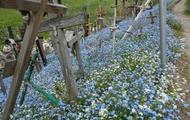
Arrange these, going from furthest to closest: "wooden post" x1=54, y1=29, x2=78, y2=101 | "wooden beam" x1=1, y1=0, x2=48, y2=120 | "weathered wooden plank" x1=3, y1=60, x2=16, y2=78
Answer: "wooden post" x1=54, y1=29, x2=78, y2=101 → "weathered wooden plank" x1=3, y1=60, x2=16, y2=78 → "wooden beam" x1=1, y1=0, x2=48, y2=120

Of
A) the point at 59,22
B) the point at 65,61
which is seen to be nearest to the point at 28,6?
the point at 59,22

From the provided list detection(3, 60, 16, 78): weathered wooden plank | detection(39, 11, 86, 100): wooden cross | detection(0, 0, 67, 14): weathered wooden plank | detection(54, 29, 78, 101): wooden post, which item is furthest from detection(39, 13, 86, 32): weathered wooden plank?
detection(3, 60, 16, 78): weathered wooden plank

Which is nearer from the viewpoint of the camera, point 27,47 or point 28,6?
point 28,6

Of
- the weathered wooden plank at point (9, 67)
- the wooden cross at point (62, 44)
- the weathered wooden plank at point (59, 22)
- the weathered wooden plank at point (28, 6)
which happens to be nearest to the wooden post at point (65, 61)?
the wooden cross at point (62, 44)

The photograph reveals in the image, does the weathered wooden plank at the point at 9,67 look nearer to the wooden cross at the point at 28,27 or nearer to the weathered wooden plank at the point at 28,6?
the wooden cross at the point at 28,27

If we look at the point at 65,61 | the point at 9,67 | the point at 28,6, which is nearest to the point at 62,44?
the point at 65,61

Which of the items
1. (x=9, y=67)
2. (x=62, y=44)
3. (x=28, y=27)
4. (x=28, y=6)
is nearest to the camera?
(x=28, y=6)

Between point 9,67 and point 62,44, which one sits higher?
point 62,44

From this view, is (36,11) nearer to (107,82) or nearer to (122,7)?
(107,82)

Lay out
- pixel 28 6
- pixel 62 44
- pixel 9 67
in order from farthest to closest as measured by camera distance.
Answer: pixel 62 44, pixel 9 67, pixel 28 6

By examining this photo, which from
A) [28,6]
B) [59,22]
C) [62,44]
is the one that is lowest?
[62,44]

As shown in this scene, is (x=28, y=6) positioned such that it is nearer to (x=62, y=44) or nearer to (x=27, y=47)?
(x=27, y=47)

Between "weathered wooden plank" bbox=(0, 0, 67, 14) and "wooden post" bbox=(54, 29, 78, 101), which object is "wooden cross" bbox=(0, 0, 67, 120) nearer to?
"weathered wooden plank" bbox=(0, 0, 67, 14)

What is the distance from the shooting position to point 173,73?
9906 mm
